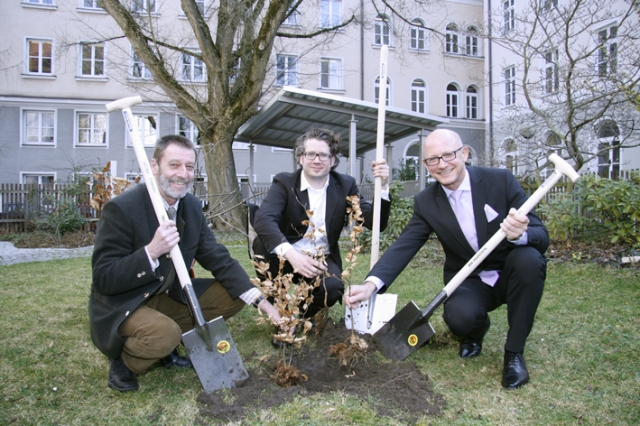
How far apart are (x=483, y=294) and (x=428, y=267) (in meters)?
3.75

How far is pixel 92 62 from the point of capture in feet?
63.3

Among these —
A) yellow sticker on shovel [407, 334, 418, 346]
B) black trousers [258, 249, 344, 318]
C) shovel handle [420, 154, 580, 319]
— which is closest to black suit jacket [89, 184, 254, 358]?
black trousers [258, 249, 344, 318]

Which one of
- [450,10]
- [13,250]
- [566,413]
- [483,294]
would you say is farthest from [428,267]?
[450,10]

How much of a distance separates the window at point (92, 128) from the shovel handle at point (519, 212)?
19420 mm

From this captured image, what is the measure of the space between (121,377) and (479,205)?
2275 mm

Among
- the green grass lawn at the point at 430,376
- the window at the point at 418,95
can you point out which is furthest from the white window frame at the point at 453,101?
the green grass lawn at the point at 430,376

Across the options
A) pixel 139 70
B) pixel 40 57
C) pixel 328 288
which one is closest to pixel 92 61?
pixel 40 57

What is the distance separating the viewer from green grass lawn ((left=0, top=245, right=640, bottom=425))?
7.27ft

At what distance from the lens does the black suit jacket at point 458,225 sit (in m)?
2.89

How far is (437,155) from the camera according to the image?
2809 millimetres

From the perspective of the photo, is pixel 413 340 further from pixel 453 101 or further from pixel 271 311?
pixel 453 101

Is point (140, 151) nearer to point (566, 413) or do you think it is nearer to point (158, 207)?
point (158, 207)

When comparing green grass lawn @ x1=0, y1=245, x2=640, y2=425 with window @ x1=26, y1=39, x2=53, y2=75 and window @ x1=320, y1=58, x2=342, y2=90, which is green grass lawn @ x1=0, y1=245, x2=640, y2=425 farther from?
window @ x1=26, y1=39, x2=53, y2=75

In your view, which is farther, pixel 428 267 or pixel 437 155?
pixel 428 267
